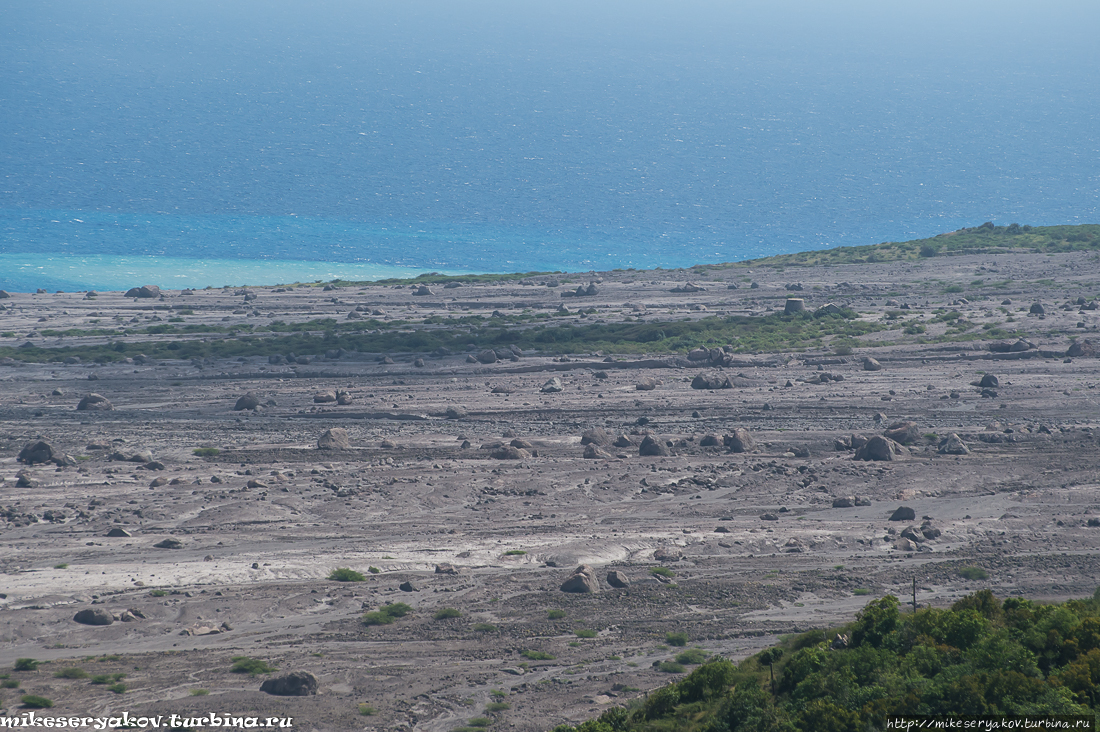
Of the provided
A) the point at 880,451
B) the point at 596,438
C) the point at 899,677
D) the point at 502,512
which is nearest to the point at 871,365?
the point at 880,451

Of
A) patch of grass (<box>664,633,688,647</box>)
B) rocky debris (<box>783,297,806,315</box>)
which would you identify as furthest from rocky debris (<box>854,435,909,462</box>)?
rocky debris (<box>783,297,806,315</box>)

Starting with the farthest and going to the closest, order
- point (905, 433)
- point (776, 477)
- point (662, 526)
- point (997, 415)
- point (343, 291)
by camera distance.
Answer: point (343, 291), point (997, 415), point (905, 433), point (776, 477), point (662, 526)

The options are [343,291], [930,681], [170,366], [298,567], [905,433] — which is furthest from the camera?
[343,291]

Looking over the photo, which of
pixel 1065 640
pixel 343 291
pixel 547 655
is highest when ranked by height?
pixel 343 291

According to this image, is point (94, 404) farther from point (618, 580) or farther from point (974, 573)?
point (974, 573)

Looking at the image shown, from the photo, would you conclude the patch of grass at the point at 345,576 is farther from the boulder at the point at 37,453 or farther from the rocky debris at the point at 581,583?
the boulder at the point at 37,453

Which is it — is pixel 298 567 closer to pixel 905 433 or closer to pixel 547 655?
pixel 547 655

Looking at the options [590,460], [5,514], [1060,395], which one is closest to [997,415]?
[1060,395]

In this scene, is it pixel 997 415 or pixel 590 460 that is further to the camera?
pixel 997 415
